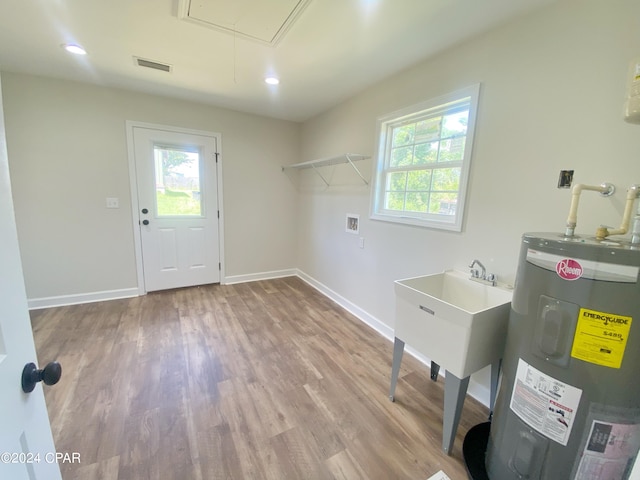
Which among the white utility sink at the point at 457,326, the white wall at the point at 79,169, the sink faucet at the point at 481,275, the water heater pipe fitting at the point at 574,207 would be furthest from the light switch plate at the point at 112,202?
the water heater pipe fitting at the point at 574,207

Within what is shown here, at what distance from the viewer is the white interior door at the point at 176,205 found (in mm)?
3234

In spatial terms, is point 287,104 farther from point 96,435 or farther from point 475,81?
point 96,435

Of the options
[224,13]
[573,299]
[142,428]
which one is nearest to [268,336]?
[142,428]

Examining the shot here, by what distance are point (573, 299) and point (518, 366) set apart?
0.38 metres

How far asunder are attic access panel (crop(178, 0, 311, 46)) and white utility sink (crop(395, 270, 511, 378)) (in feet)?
5.95

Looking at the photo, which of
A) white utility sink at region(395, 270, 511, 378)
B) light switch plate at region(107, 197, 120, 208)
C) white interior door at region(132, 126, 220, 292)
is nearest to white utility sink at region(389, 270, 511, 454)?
white utility sink at region(395, 270, 511, 378)

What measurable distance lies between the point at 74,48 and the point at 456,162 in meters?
3.12

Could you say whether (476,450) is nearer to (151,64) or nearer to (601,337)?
(601,337)

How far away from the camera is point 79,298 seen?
3.10 meters

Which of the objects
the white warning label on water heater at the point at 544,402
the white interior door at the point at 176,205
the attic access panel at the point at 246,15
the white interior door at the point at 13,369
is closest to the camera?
the white interior door at the point at 13,369

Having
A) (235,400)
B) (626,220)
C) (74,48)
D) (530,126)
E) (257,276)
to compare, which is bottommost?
(235,400)

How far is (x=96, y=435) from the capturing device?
149 cm

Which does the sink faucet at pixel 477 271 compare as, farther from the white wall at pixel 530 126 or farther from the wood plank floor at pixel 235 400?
the wood plank floor at pixel 235 400

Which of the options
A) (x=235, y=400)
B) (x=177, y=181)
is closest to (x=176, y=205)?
(x=177, y=181)
